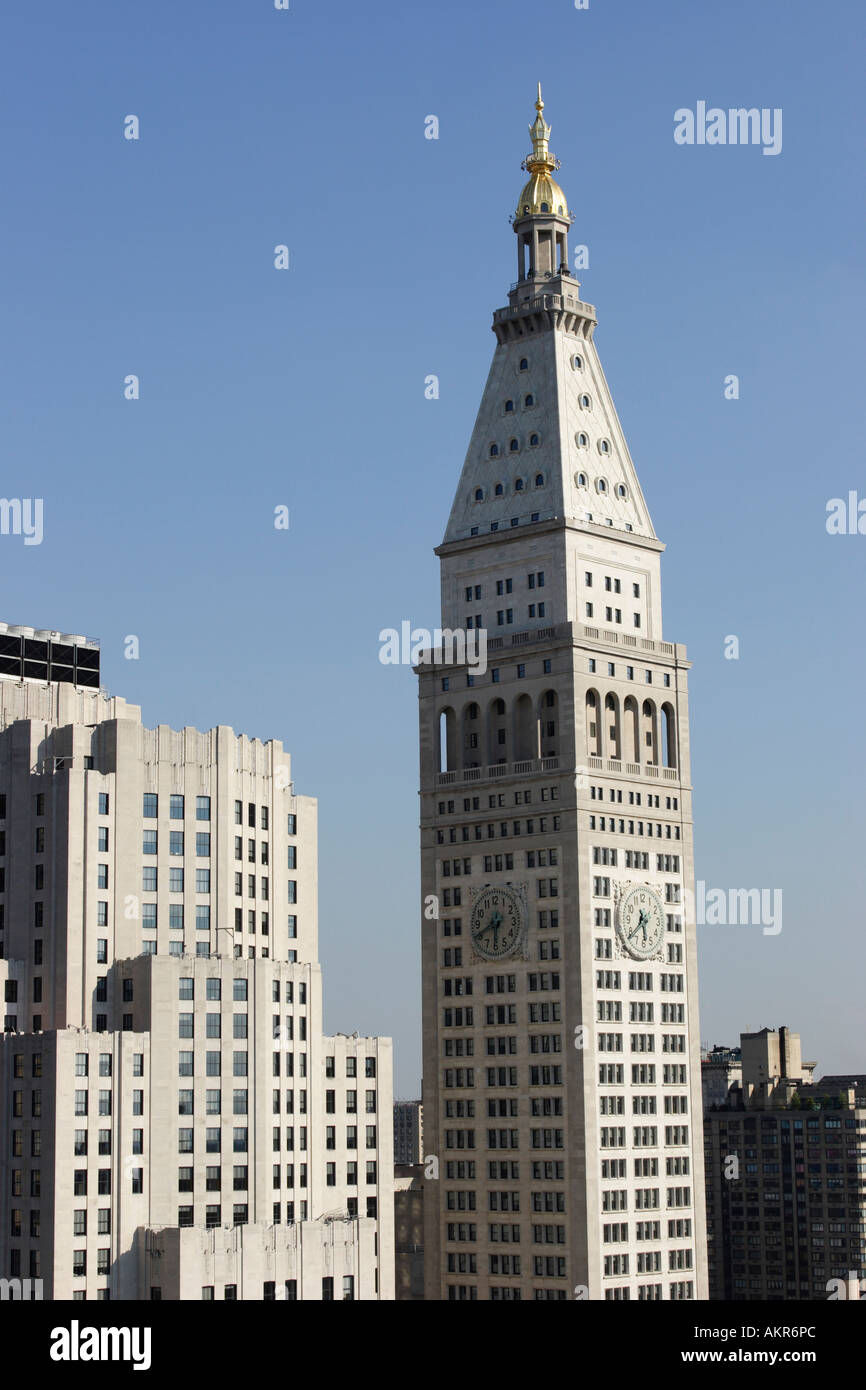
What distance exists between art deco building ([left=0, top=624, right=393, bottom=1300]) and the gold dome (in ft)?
209

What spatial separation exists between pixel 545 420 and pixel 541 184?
24.5 meters

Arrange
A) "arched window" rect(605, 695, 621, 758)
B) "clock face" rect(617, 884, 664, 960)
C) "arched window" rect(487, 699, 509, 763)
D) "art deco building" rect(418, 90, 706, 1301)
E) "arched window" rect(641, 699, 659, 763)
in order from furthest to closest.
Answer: "arched window" rect(641, 699, 659, 763) → "arched window" rect(487, 699, 509, 763) → "arched window" rect(605, 695, 621, 758) → "clock face" rect(617, 884, 664, 960) → "art deco building" rect(418, 90, 706, 1301)

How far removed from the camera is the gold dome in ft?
636

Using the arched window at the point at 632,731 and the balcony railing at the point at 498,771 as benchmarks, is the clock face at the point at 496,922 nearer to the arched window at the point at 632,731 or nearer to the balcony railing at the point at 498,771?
the balcony railing at the point at 498,771

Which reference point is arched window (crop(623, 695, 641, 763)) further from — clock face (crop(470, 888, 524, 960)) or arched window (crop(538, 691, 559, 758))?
clock face (crop(470, 888, 524, 960))

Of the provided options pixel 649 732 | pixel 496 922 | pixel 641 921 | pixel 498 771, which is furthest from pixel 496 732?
pixel 641 921

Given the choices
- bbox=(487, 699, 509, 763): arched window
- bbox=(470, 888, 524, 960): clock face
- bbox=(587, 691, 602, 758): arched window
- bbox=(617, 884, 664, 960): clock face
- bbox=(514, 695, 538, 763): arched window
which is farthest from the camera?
bbox=(487, 699, 509, 763): arched window

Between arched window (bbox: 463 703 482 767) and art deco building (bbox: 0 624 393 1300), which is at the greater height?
arched window (bbox: 463 703 482 767)

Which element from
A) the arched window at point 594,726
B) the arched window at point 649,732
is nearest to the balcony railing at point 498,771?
the arched window at point 594,726

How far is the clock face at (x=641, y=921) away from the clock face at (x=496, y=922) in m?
9.39

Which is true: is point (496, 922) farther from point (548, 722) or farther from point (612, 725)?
point (612, 725)

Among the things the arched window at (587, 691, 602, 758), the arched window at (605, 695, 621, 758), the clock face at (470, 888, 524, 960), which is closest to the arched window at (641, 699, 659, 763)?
the arched window at (605, 695, 621, 758)

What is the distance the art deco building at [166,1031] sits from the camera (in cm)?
13450
